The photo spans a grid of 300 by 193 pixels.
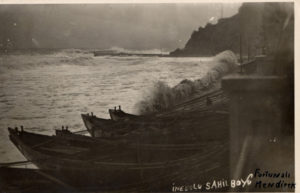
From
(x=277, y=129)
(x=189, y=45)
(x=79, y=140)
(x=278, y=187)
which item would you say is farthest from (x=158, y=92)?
(x=278, y=187)

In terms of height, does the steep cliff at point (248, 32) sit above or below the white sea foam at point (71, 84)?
above

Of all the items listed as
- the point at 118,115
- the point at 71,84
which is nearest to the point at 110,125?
the point at 118,115

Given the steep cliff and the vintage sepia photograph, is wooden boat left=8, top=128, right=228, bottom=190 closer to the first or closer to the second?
the vintage sepia photograph

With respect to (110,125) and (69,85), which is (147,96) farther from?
(69,85)

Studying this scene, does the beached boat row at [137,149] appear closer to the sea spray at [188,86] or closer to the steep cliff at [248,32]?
the sea spray at [188,86]

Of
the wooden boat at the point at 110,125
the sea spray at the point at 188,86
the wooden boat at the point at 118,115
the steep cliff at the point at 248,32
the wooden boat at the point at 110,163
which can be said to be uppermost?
the steep cliff at the point at 248,32

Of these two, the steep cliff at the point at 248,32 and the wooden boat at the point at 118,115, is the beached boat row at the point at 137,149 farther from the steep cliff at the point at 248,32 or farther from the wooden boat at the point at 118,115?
the steep cliff at the point at 248,32

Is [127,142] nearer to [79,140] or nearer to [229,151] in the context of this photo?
[79,140]

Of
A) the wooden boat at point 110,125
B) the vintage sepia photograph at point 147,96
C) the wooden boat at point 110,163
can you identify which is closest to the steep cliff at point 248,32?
the vintage sepia photograph at point 147,96
